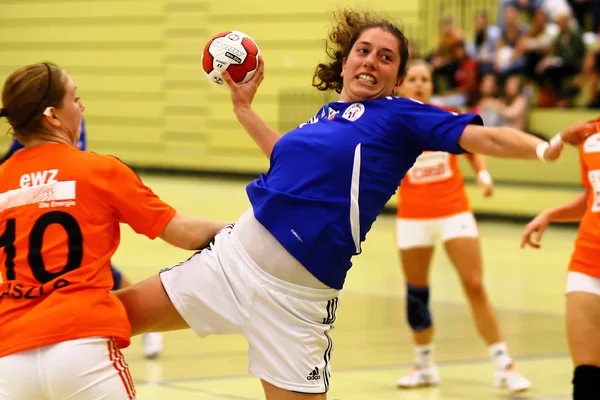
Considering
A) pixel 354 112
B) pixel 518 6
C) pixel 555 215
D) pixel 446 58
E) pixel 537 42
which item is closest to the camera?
pixel 354 112

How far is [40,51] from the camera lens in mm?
21562

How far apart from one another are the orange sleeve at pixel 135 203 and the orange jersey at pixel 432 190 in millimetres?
3183

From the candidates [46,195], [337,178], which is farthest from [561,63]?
[46,195]

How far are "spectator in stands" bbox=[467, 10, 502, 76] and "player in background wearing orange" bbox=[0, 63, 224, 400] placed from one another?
11984mm

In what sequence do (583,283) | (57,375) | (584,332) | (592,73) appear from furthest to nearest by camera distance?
(592,73)
(583,283)
(584,332)
(57,375)

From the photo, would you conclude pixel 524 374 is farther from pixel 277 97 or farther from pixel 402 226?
pixel 277 97

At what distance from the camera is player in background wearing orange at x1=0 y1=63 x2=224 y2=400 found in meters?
3.02

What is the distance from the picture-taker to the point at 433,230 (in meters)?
6.23

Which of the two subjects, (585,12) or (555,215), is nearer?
(555,215)

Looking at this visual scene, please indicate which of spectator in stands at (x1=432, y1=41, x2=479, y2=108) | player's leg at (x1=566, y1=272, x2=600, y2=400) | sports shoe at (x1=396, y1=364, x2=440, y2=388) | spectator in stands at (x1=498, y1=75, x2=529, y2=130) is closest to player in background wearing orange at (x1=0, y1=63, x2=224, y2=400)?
player's leg at (x1=566, y1=272, x2=600, y2=400)

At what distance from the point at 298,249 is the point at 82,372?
2.79ft

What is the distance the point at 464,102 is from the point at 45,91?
12037 millimetres

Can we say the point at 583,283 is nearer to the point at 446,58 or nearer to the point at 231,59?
the point at 231,59

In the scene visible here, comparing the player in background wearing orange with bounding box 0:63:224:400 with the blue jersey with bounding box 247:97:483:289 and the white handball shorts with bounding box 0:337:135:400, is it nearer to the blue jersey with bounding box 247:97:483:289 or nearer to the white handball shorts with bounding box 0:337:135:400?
the white handball shorts with bounding box 0:337:135:400
